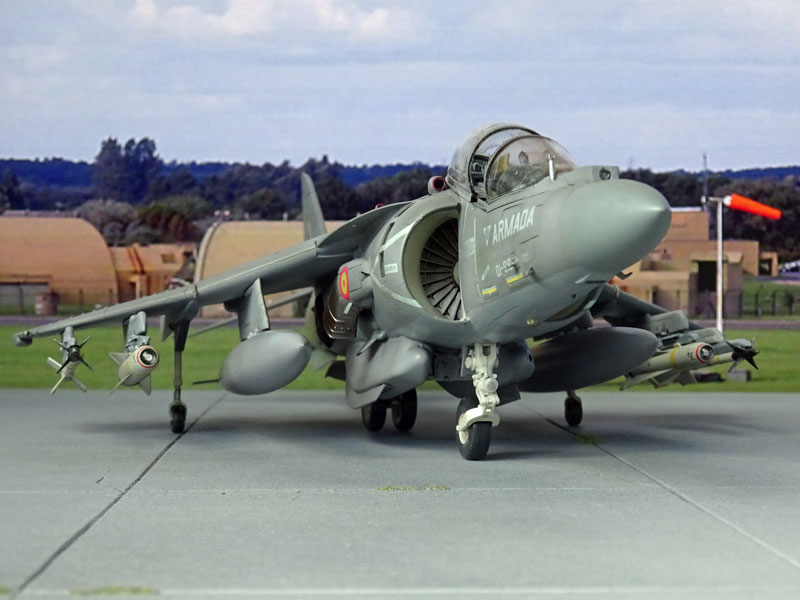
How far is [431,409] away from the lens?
14.5 meters

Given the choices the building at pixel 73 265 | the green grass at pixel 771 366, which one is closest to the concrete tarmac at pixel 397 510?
the green grass at pixel 771 366

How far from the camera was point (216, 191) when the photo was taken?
65.8 feet

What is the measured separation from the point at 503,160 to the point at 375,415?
3974 millimetres

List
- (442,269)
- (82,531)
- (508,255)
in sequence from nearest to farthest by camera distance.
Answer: (82,531) → (508,255) → (442,269)

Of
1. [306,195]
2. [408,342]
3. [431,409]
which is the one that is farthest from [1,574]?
[431,409]

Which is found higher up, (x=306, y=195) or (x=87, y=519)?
(x=306, y=195)

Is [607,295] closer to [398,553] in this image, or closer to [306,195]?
[306,195]

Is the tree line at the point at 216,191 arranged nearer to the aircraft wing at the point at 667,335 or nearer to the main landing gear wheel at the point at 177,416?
the aircraft wing at the point at 667,335

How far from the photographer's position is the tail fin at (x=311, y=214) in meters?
13.4

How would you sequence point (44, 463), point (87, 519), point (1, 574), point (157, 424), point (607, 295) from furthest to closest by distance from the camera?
1. point (157, 424)
2. point (607, 295)
3. point (44, 463)
4. point (87, 519)
5. point (1, 574)

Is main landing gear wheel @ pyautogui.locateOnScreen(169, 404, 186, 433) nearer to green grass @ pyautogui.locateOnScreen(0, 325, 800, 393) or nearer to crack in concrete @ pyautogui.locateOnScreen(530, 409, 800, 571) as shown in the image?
crack in concrete @ pyautogui.locateOnScreen(530, 409, 800, 571)

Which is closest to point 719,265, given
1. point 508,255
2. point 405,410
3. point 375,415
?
point 405,410

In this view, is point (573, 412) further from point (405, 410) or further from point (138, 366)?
point (138, 366)

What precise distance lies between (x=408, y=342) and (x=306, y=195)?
14.3 ft
